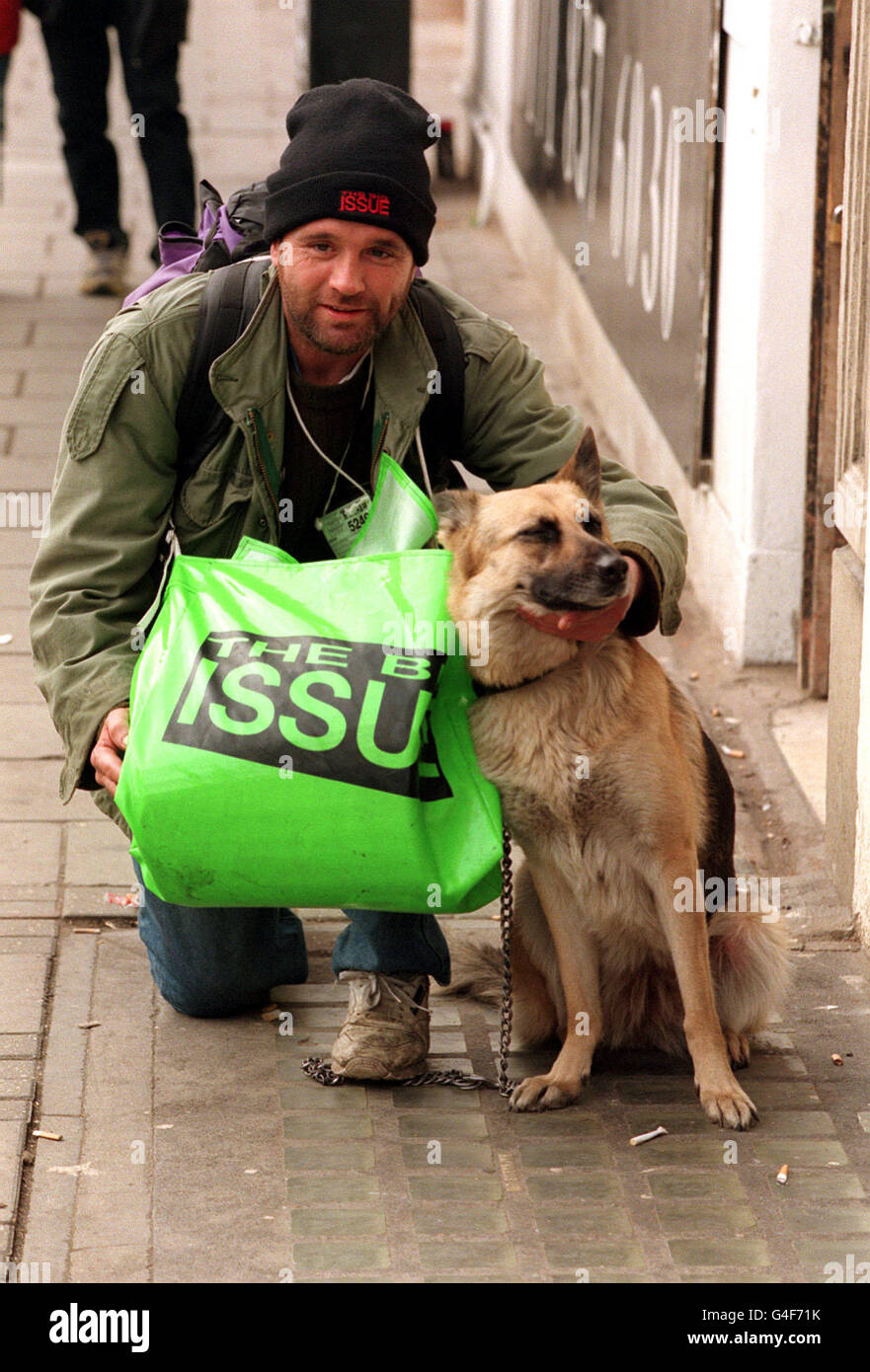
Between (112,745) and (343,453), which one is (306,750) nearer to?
(112,745)

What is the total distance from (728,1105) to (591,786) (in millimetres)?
640

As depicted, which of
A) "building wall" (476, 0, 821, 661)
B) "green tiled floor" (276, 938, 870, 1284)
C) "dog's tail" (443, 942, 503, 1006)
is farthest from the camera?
"building wall" (476, 0, 821, 661)

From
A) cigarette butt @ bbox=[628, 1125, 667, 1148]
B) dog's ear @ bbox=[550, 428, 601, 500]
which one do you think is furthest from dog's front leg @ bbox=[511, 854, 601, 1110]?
dog's ear @ bbox=[550, 428, 601, 500]

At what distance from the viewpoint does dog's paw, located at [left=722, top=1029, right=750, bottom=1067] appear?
141 inches

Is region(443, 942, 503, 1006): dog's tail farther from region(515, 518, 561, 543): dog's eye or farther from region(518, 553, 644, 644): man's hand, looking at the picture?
region(515, 518, 561, 543): dog's eye

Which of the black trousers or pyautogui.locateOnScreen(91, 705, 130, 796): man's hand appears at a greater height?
the black trousers

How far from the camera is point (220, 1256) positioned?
9.64 feet

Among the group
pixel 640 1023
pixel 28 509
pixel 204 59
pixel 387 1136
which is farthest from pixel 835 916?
pixel 204 59

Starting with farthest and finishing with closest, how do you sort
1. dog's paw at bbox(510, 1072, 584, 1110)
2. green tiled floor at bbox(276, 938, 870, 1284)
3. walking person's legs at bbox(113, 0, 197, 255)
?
walking person's legs at bbox(113, 0, 197, 255) → dog's paw at bbox(510, 1072, 584, 1110) → green tiled floor at bbox(276, 938, 870, 1284)

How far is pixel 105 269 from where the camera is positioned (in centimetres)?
873

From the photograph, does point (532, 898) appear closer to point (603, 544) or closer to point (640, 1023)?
point (640, 1023)

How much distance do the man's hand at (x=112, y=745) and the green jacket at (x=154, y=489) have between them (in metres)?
0.03

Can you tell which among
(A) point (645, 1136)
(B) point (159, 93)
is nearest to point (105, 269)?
(B) point (159, 93)

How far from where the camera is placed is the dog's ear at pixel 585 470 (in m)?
3.30
